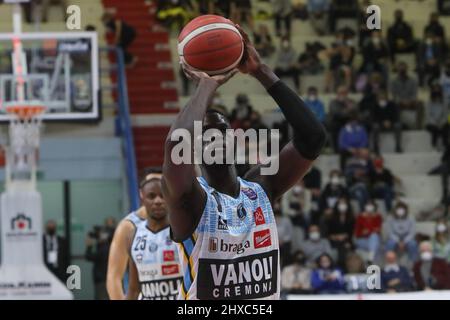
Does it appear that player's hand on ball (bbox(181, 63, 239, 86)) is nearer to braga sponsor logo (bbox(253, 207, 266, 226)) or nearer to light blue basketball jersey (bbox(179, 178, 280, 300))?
light blue basketball jersey (bbox(179, 178, 280, 300))

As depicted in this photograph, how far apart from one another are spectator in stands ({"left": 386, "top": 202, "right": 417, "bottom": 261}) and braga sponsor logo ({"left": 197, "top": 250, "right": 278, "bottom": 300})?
13.4 meters

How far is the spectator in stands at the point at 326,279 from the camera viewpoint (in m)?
16.9

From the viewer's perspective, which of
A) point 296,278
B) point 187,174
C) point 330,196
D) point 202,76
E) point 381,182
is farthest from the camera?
point 381,182

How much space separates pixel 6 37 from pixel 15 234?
10.3ft

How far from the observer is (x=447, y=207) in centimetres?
2027

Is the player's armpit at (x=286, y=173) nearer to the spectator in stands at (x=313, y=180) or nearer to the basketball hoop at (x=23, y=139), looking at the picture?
the basketball hoop at (x=23, y=139)

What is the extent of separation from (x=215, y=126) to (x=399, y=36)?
58.5 ft

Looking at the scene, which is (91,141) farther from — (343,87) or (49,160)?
(343,87)

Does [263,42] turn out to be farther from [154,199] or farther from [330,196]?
[154,199]

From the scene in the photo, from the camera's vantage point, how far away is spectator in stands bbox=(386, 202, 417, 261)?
18688 millimetres

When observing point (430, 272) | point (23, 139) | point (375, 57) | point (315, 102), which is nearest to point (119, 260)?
point (430, 272)

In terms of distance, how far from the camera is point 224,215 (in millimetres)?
5430

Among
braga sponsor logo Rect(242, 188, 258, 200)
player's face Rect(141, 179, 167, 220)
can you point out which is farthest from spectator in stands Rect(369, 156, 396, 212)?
braga sponsor logo Rect(242, 188, 258, 200)

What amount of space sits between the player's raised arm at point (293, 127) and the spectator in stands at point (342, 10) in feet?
58.6
